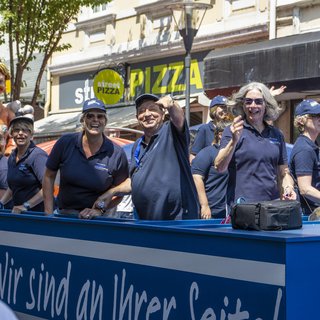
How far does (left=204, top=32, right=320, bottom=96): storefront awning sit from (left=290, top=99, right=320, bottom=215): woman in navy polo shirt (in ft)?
24.4

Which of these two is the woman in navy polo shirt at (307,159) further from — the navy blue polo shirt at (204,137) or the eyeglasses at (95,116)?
the eyeglasses at (95,116)

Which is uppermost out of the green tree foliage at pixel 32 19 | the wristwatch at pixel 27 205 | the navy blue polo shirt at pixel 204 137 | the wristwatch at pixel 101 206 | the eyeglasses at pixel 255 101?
the green tree foliage at pixel 32 19

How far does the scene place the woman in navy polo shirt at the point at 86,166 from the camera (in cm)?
609

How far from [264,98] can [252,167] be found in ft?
1.66

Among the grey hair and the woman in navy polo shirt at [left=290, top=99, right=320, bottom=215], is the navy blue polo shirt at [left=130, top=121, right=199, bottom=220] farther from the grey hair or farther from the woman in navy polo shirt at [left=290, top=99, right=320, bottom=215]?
the woman in navy polo shirt at [left=290, top=99, right=320, bottom=215]

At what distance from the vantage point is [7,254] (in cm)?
547

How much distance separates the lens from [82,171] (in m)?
6.10

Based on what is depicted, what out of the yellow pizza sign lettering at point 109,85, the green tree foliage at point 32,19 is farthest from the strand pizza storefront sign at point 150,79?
the green tree foliage at point 32,19

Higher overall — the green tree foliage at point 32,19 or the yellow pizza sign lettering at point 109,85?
the green tree foliage at point 32,19

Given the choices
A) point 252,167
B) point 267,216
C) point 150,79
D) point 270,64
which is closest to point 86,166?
point 252,167

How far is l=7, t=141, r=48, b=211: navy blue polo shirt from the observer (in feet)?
23.7

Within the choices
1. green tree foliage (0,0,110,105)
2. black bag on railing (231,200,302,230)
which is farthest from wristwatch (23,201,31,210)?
green tree foliage (0,0,110,105)

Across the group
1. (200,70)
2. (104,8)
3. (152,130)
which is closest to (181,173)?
(152,130)

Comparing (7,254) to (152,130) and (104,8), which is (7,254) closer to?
(152,130)
